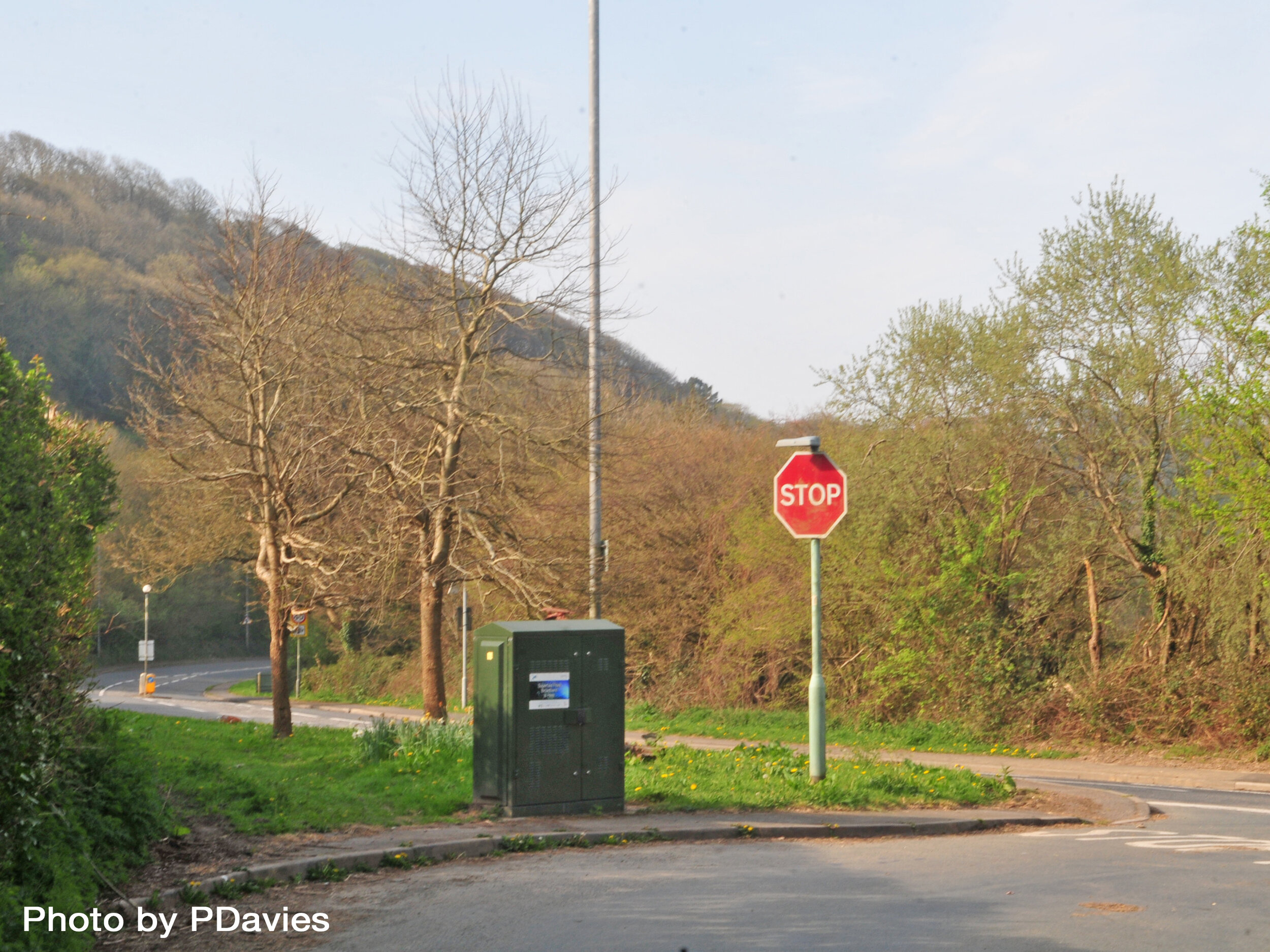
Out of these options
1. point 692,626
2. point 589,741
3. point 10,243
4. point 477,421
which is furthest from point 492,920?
point 10,243

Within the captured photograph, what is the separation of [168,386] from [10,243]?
83982 mm

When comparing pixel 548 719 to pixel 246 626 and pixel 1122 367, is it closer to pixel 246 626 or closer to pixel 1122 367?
pixel 1122 367

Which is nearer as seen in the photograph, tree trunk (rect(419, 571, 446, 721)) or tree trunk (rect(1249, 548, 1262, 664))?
tree trunk (rect(1249, 548, 1262, 664))

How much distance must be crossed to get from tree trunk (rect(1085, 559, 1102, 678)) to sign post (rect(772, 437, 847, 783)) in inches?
293

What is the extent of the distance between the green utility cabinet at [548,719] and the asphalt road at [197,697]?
3385 millimetres

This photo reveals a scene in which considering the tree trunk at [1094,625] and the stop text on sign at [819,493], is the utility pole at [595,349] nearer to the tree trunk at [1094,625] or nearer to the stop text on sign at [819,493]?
the stop text on sign at [819,493]

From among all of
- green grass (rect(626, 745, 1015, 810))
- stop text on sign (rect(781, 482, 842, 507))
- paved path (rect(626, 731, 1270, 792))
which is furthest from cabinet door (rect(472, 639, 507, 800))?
paved path (rect(626, 731, 1270, 792))

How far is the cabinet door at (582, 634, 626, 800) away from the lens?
10492 millimetres

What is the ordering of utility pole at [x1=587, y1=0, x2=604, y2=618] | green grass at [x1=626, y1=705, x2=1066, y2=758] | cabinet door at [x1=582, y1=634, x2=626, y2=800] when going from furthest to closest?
green grass at [x1=626, y1=705, x2=1066, y2=758] < utility pole at [x1=587, y1=0, x2=604, y2=618] < cabinet door at [x1=582, y1=634, x2=626, y2=800]

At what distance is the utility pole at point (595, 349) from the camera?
17984mm

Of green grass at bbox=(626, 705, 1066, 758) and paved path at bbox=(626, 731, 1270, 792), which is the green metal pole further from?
green grass at bbox=(626, 705, 1066, 758)

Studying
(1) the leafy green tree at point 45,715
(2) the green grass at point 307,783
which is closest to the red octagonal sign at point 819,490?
(2) the green grass at point 307,783

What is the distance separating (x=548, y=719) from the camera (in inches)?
405

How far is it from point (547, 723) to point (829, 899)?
363 centimetres
